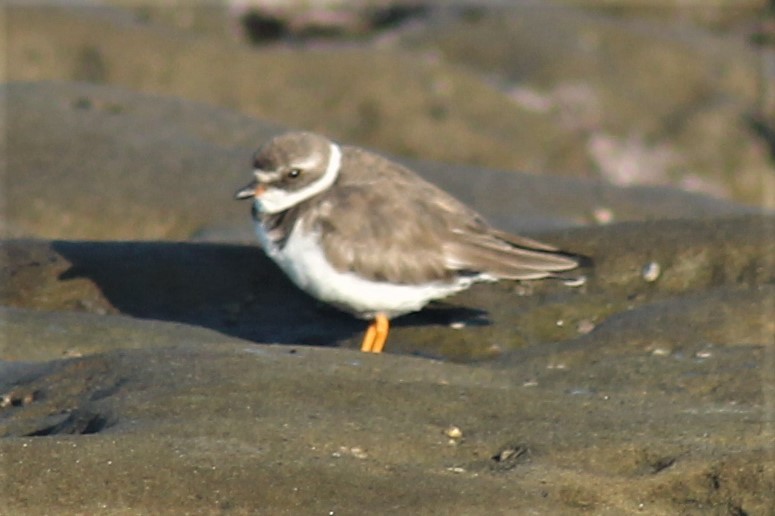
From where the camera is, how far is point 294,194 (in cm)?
767

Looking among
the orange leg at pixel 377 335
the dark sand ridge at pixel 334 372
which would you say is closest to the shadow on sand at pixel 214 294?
the dark sand ridge at pixel 334 372

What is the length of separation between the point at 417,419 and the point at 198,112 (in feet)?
22.1

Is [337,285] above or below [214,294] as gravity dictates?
above

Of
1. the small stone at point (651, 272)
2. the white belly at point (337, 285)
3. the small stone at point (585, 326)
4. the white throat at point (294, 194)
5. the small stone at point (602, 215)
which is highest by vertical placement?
the white throat at point (294, 194)

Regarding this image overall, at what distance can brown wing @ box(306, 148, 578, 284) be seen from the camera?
7344mm

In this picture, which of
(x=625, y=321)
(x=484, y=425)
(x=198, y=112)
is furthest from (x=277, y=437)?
(x=198, y=112)

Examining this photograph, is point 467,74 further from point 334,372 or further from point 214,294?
point 334,372

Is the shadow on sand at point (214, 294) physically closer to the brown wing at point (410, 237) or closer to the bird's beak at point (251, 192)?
the brown wing at point (410, 237)

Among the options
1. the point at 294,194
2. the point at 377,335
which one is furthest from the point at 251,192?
the point at 377,335

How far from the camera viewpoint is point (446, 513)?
456 cm

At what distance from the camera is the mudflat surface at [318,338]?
188 inches

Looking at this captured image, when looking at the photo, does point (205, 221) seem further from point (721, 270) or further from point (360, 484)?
point (360, 484)

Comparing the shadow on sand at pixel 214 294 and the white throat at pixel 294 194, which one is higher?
the white throat at pixel 294 194

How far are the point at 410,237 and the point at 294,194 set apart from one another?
0.70m
